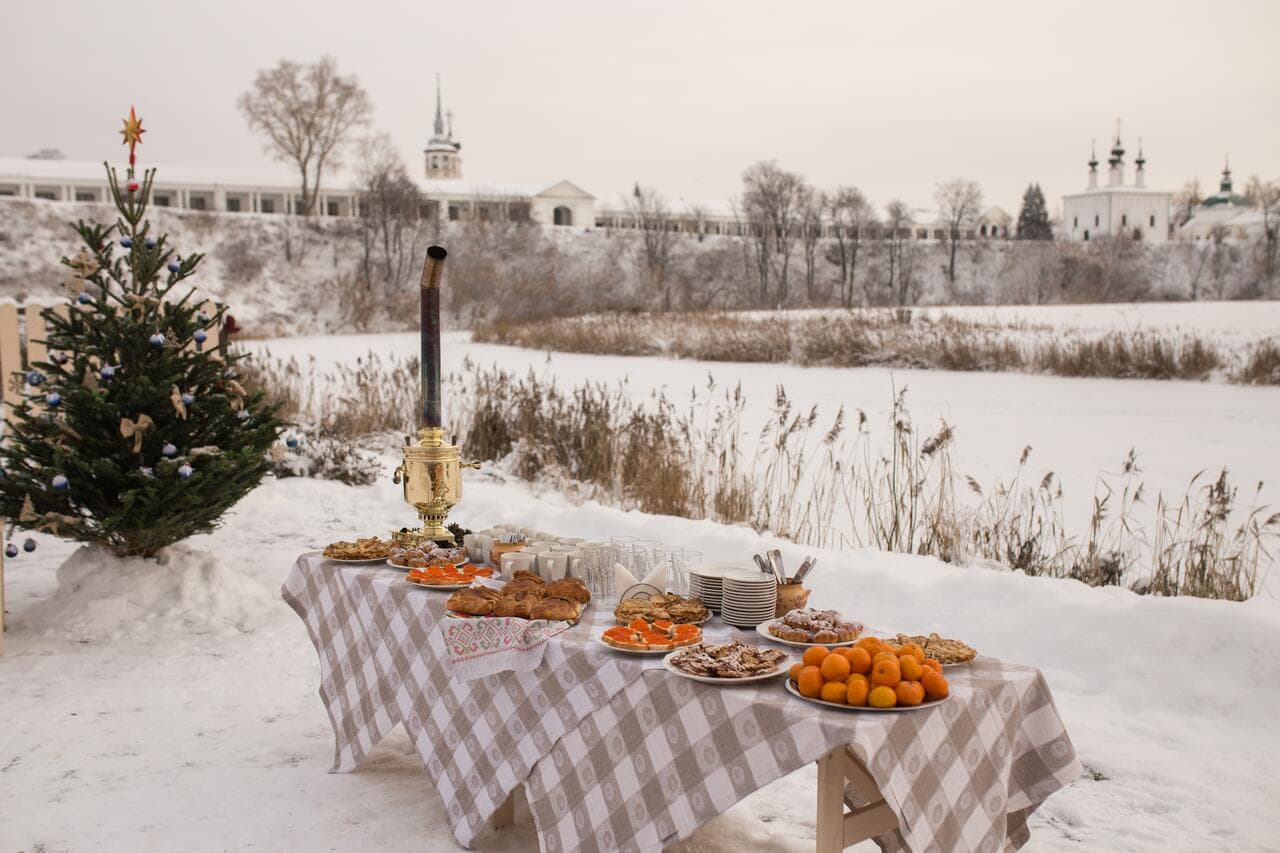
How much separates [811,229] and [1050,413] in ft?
165

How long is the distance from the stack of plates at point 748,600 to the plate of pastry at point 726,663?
1.17 ft

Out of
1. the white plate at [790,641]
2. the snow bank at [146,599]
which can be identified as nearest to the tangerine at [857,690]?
the white plate at [790,641]

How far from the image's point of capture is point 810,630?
3109mm

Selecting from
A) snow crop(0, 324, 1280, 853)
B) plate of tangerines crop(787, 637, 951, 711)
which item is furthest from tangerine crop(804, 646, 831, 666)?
snow crop(0, 324, 1280, 853)

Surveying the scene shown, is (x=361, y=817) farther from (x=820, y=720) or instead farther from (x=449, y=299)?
(x=449, y=299)

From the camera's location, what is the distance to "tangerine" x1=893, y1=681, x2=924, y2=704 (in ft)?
8.38

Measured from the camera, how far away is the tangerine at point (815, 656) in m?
2.74

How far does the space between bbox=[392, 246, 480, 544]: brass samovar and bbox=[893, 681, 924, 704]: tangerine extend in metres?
2.14

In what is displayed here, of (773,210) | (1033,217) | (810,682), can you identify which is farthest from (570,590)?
(1033,217)

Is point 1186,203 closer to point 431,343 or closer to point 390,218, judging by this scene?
point 390,218

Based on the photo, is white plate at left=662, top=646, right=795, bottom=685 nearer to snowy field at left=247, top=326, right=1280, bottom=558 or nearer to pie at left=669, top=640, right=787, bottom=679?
pie at left=669, top=640, right=787, bottom=679

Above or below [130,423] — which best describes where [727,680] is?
below

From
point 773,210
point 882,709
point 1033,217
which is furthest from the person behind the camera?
point 1033,217

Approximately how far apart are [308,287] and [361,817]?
46.2 m
